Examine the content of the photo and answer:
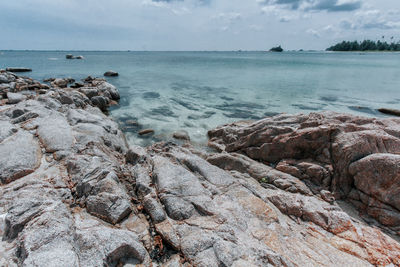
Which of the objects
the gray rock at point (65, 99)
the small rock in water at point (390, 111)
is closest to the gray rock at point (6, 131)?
the gray rock at point (65, 99)

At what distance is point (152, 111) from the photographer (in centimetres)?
2294

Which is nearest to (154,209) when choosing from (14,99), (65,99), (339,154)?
(339,154)

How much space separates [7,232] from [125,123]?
601 inches

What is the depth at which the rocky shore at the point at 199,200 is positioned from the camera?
441cm

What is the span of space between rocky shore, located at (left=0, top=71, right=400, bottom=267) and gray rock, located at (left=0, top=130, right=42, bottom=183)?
0.03m

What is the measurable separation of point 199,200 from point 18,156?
6815mm

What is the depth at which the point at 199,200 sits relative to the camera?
6.03 m

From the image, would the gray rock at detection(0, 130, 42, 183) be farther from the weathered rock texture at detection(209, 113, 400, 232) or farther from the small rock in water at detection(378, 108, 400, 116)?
the small rock in water at detection(378, 108, 400, 116)

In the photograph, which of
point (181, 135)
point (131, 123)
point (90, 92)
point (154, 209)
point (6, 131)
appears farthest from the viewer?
point (90, 92)

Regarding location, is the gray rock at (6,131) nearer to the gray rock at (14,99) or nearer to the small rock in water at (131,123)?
the gray rock at (14,99)

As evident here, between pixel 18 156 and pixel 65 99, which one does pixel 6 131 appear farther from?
pixel 65 99

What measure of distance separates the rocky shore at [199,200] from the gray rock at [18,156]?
0.03m

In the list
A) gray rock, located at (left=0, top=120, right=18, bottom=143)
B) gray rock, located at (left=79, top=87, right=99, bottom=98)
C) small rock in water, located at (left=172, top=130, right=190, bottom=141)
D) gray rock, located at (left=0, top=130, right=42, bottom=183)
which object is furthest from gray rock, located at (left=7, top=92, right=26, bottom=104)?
small rock in water, located at (left=172, top=130, right=190, bottom=141)

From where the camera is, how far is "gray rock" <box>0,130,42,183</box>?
22.0ft
